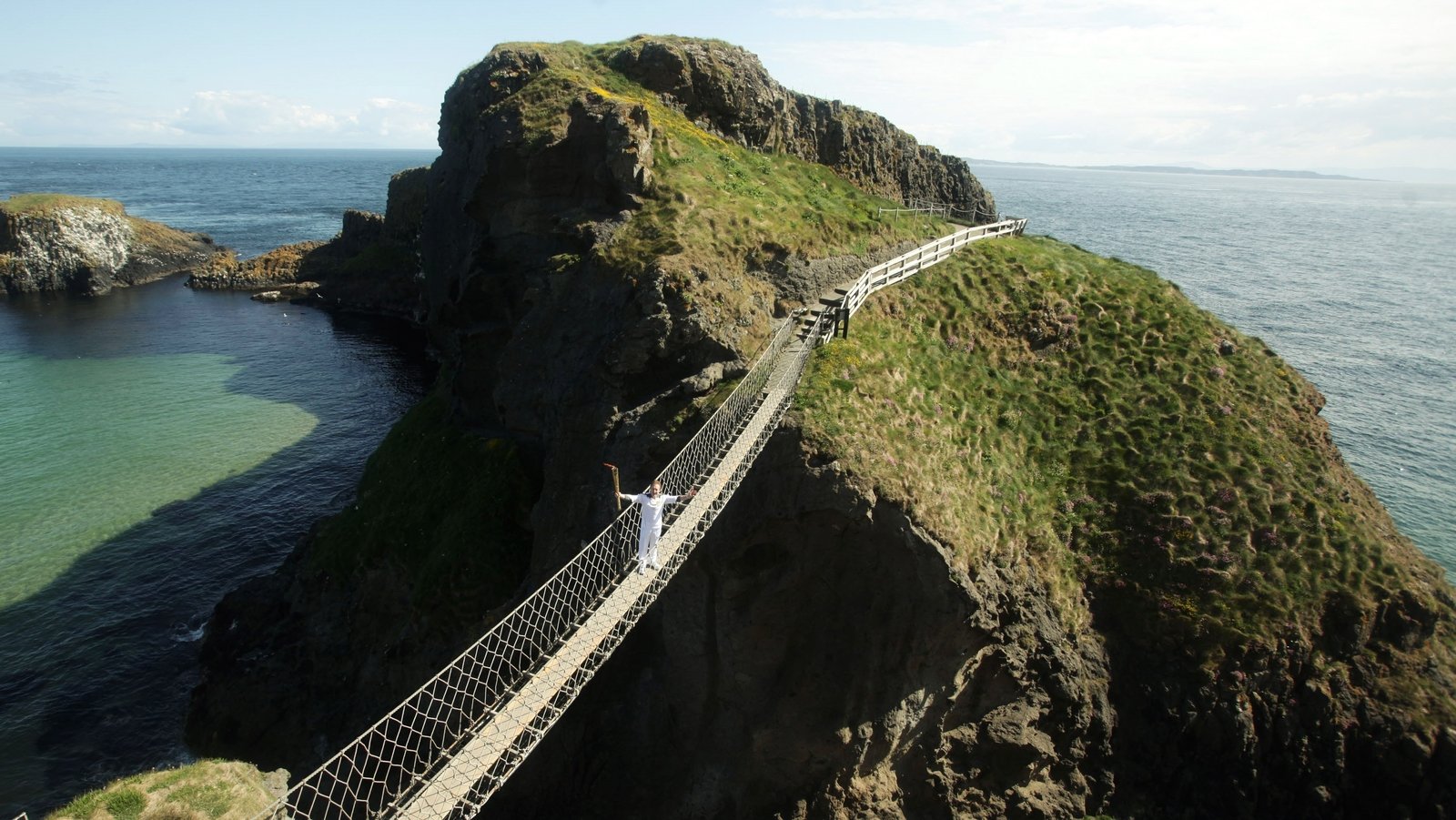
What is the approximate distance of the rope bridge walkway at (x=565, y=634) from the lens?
12.0m

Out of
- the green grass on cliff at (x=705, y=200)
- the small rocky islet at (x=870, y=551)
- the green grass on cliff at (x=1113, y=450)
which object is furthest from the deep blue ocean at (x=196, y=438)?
the green grass on cliff at (x=705, y=200)

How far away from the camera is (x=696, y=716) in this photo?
21.0 meters

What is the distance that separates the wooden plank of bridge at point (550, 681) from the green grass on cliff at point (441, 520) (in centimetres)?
1169

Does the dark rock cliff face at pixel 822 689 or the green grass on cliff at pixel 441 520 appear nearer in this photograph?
the dark rock cliff face at pixel 822 689

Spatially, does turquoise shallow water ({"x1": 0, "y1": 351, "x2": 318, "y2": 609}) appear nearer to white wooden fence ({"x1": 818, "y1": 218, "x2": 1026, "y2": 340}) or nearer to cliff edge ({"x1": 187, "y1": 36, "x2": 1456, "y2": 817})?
cliff edge ({"x1": 187, "y1": 36, "x2": 1456, "y2": 817})

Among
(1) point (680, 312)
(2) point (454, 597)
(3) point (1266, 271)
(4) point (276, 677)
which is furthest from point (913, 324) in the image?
(3) point (1266, 271)

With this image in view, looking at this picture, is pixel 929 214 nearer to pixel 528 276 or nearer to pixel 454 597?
pixel 528 276

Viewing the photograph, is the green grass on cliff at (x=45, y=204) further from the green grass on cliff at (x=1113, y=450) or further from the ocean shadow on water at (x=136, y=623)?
the green grass on cliff at (x=1113, y=450)

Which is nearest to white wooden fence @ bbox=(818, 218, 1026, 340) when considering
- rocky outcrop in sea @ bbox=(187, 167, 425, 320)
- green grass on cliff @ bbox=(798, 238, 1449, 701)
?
green grass on cliff @ bbox=(798, 238, 1449, 701)

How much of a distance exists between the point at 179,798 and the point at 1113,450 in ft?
89.4

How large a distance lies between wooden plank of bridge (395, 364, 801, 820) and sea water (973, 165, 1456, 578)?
36708 millimetres

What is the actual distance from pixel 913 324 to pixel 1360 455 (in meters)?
31.9

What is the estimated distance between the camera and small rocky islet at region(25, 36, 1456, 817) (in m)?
20.2

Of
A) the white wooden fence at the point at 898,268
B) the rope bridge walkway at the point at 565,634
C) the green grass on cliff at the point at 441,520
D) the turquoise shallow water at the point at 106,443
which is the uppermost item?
the white wooden fence at the point at 898,268
